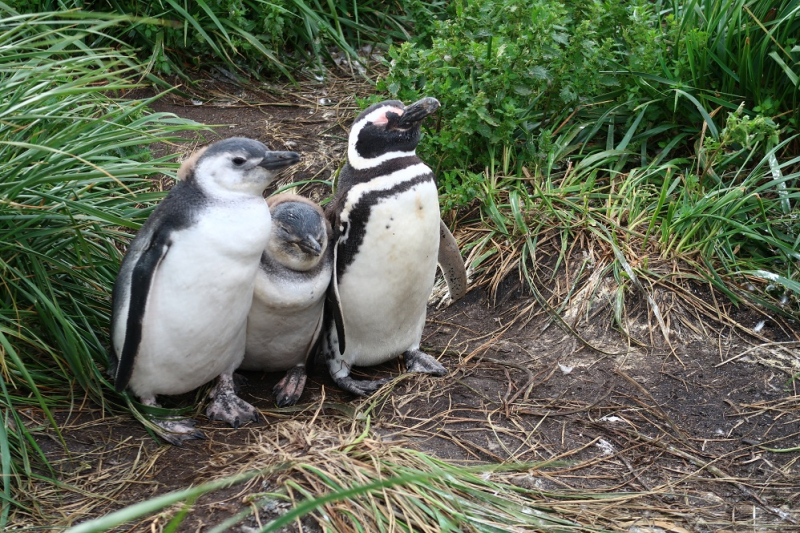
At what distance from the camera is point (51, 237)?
358 cm

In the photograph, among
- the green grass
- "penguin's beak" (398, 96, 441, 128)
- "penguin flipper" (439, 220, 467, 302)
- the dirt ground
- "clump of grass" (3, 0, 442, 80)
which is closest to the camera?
the dirt ground

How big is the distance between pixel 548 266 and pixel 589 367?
732 millimetres

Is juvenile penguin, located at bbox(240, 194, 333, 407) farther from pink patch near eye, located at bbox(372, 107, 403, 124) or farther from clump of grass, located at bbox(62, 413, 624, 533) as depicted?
clump of grass, located at bbox(62, 413, 624, 533)

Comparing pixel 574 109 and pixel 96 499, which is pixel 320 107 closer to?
pixel 574 109

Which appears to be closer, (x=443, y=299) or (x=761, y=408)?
(x=761, y=408)

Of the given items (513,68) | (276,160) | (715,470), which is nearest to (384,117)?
(276,160)

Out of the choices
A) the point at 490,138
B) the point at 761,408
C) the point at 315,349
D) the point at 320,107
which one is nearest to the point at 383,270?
the point at 315,349

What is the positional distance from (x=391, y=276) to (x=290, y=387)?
0.70m

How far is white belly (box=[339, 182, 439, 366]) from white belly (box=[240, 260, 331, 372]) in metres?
0.16

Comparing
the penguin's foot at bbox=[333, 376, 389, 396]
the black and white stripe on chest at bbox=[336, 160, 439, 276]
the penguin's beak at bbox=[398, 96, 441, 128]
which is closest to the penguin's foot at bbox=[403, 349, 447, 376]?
the penguin's foot at bbox=[333, 376, 389, 396]

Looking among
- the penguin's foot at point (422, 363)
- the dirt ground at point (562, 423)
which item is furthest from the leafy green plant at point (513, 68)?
the penguin's foot at point (422, 363)

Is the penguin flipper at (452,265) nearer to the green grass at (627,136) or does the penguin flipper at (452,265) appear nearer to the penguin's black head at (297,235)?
the green grass at (627,136)

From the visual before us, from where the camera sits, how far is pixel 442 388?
400 centimetres

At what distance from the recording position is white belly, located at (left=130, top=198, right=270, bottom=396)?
3.34 meters
